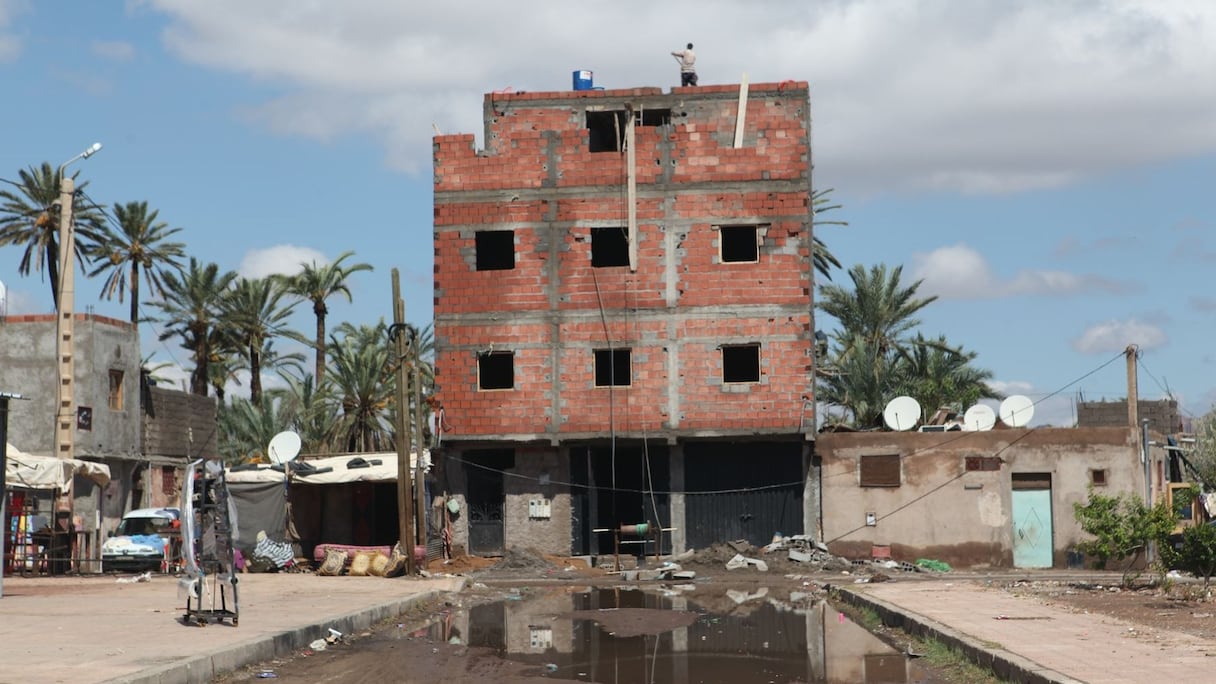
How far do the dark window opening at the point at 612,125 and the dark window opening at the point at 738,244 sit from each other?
11.4ft

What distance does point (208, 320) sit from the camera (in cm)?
6147

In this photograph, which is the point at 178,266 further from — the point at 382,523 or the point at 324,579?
the point at 324,579

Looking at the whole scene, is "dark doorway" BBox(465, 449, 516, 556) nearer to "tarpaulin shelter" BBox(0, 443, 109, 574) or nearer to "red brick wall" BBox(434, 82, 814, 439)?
"red brick wall" BBox(434, 82, 814, 439)

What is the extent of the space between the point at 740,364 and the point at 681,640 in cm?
2103

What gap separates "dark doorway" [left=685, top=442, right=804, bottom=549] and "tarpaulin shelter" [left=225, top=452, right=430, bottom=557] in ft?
24.4

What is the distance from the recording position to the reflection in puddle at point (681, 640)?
14.6 m

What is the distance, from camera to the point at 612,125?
39.5 meters

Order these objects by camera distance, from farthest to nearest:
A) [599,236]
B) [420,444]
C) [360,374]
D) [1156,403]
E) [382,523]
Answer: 1. [1156,403]
2. [360,374]
3. [382,523]
4. [599,236]
5. [420,444]

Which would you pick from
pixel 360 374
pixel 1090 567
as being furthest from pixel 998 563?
pixel 360 374

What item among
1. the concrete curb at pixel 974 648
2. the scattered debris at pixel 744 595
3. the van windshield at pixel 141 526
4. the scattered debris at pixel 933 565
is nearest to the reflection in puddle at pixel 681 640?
the scattered debris at pixel 744 595

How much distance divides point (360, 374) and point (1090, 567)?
31.7m

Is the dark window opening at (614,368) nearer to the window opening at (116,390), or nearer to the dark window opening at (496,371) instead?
the dark window opening at (496,371)

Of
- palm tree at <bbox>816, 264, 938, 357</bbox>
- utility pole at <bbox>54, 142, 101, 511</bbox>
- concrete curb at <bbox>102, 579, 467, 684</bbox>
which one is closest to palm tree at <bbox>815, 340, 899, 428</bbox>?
palm tree at <bbox>816, 264, 938, 357</bbox>

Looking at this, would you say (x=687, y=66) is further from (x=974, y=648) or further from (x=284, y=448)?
(x=974, y=648)
